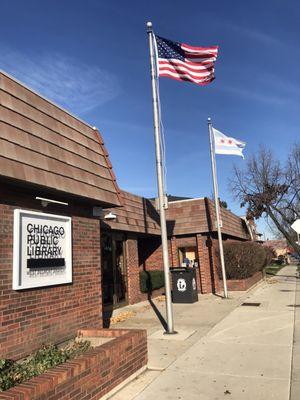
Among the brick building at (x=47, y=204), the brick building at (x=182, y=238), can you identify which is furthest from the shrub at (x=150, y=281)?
the brick building at (x=47, y=204)

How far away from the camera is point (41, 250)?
6.90 metres

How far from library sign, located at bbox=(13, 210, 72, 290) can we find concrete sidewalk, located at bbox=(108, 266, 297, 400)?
7.05 ft

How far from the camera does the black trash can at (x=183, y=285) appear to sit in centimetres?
1560

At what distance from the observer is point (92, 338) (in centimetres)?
714

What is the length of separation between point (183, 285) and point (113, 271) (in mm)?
2786

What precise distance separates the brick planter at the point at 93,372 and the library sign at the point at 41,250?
127 centimetres

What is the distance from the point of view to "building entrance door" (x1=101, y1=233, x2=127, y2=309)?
14.1m

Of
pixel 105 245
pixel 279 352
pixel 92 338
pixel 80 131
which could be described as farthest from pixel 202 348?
pixel 105 245

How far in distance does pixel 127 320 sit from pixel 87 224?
4.52 m

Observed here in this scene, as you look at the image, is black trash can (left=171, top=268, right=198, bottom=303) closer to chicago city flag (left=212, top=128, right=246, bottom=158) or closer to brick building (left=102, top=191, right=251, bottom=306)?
brick building (left=102, top=191, right=251, bottom=306)

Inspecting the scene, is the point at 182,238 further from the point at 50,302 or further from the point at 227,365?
the point at 50,302

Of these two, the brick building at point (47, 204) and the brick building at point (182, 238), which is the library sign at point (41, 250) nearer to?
the brick building at point (47, 204)

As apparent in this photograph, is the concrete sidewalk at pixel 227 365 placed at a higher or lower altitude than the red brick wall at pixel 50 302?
lower

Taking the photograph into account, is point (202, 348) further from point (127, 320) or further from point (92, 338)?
point (127, 320)
